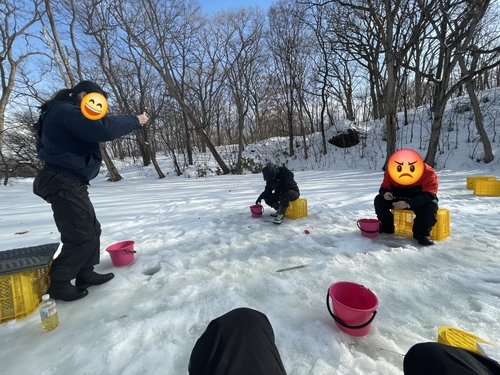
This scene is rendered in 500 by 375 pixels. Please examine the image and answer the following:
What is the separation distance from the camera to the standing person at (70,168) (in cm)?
189

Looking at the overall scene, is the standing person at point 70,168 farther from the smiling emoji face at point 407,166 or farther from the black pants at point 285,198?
the smiling emoji face at point 407,166

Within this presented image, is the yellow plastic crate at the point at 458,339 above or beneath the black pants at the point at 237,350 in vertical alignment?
beneath

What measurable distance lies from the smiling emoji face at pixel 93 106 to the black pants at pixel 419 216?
3.11 meters

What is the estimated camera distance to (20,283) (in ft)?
5.73

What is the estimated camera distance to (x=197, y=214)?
4.53 metres

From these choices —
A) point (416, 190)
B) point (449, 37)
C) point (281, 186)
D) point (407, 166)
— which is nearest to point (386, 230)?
point (416, 190)

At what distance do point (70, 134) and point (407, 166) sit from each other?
3.27 m

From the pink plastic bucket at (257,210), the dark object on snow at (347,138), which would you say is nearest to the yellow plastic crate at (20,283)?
the pink plastic bucket at (257,210)

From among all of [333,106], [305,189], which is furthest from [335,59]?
[305,189]

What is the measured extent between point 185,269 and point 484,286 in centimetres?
260

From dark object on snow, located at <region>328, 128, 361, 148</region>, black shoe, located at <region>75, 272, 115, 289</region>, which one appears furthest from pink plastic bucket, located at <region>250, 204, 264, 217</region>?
dark object on snow, located at <region>328, 128, 361, 148</region>

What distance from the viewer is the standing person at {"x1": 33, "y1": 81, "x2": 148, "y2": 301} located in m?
1.89

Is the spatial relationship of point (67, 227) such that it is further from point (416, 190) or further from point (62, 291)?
point (416, 190)

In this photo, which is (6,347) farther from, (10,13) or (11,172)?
(10,13)
